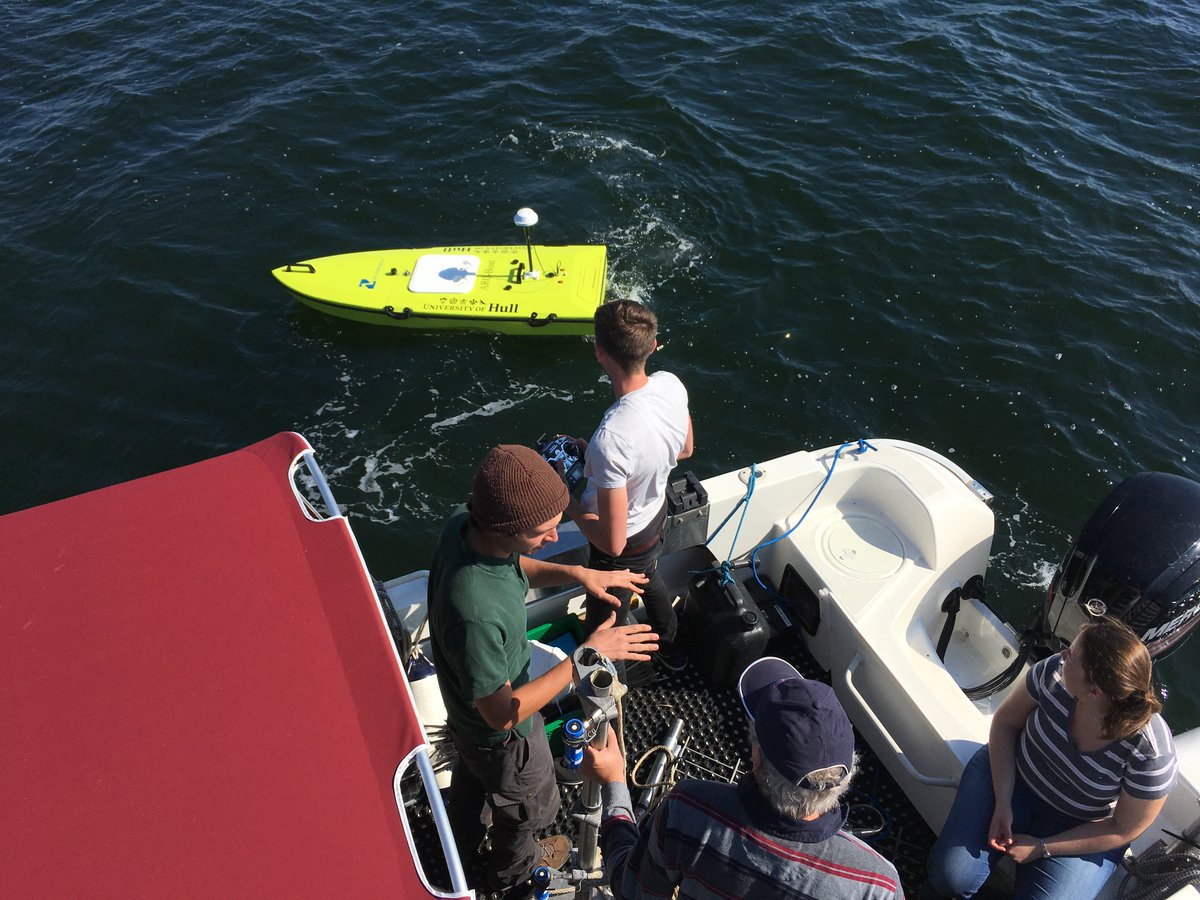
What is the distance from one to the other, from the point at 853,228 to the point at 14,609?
1160 cm

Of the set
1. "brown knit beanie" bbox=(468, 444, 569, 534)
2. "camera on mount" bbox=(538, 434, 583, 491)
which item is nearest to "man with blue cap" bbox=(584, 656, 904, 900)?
"brown knit beanie" bbox=(468, 444, 569, 534)

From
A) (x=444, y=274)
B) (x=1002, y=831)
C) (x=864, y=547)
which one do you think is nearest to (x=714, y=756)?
(x=1002, y=831)

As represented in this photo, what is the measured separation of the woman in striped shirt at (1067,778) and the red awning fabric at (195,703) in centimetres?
259

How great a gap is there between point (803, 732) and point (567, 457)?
2.42m

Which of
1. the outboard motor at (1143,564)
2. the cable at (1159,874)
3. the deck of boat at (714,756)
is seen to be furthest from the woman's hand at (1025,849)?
the outboard motor at (1143,564)

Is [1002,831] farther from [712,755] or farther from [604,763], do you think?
[604,763]

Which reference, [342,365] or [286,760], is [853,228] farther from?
[286,760]

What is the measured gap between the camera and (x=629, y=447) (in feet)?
11.2

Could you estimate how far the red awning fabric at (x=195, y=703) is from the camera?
193 cm

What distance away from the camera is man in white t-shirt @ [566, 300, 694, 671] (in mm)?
3393

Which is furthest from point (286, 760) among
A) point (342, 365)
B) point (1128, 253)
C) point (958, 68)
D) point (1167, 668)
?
point (958, 68)

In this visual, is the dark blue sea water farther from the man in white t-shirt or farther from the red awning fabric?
the red awning fabric

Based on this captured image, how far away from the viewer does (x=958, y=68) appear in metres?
14.3

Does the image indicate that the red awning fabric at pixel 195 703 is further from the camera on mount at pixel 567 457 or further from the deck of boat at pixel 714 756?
the deck of boat at pixel 714 756
